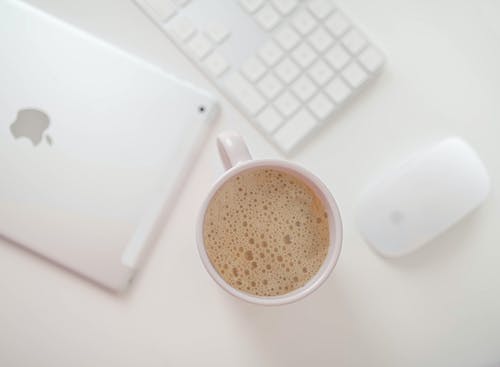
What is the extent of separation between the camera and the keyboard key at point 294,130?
0.55 meters

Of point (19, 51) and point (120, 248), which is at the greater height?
point (19, 51)

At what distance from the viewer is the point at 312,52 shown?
56 cm

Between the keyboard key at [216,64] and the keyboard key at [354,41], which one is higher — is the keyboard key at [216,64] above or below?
above

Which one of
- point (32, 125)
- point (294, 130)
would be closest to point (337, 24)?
point (294, 130)

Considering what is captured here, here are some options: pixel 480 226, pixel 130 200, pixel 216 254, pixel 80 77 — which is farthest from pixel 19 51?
pixel 480 226

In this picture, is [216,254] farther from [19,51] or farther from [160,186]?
[19,51]

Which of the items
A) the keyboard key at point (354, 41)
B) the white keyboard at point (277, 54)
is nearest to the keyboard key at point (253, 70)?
the white keyboard at point (277, 54)

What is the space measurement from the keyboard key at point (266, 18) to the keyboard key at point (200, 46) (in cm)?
6

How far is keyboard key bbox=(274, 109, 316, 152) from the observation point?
55 cm

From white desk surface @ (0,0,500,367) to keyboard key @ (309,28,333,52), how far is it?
60 mm

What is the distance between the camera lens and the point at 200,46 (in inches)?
21.9

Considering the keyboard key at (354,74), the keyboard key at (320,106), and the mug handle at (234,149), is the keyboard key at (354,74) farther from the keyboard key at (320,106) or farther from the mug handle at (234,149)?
the mug handle at (234,149)

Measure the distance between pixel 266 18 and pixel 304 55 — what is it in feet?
0.20

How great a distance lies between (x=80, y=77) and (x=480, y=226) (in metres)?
0.50
